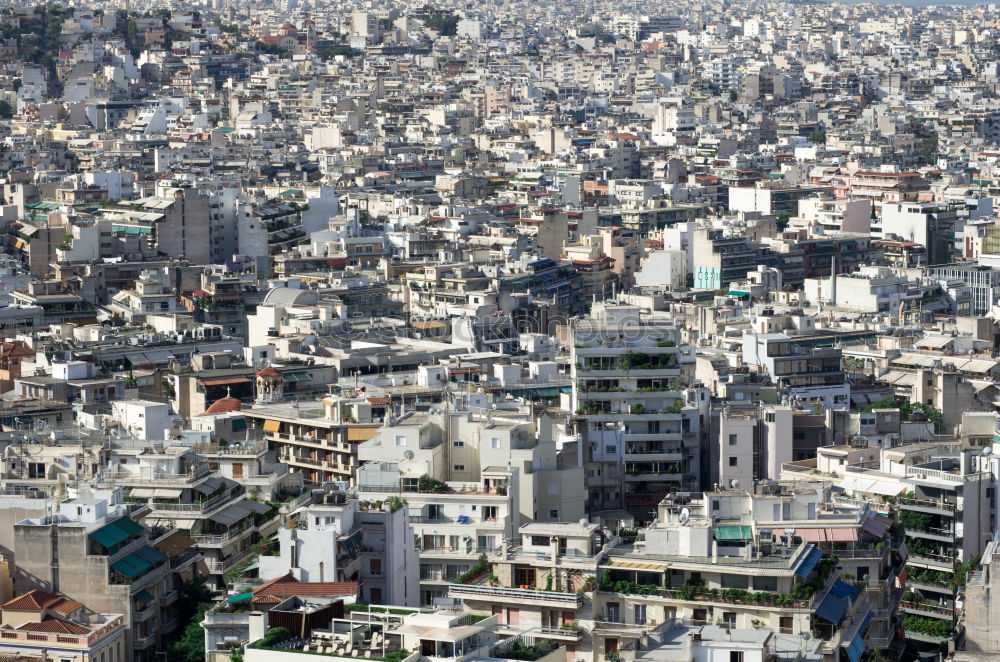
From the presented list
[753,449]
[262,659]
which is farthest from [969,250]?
[262,659]

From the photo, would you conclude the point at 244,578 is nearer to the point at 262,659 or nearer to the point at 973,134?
the point at 262,659

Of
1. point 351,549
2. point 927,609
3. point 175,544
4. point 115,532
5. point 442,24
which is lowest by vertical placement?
point 927,609

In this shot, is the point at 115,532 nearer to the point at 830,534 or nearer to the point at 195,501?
the point at 195,501

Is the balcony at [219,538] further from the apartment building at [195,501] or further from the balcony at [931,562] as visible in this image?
the balcony at [931,562]

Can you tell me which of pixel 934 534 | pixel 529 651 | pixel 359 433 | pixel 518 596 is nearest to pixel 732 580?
pixel 518 596

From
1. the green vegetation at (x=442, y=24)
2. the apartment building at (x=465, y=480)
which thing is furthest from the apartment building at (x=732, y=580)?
the green vegetation at (x=442, y=24)

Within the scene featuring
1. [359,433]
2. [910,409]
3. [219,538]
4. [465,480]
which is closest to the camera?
[219,538]
